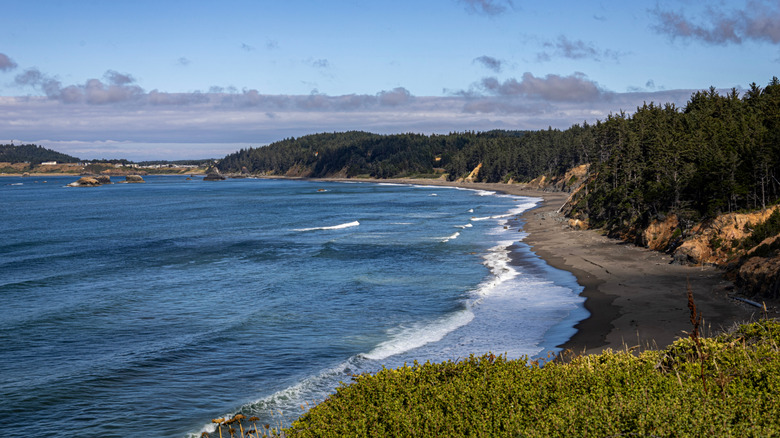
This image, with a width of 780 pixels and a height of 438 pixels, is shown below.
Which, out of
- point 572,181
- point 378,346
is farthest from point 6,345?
point 572,181

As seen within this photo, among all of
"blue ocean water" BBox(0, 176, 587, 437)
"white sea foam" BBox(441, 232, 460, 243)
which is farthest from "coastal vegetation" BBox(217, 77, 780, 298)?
"white sea foam" BBox(441, 232, 460, 243)

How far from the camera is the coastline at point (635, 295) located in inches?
1044

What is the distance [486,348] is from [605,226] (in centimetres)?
4562

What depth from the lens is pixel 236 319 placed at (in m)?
32.9

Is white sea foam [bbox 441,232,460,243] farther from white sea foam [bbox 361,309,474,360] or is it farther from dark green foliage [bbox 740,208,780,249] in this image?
white sea foam [bbox 361,309,474,360]

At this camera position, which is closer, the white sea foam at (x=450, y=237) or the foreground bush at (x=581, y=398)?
the foreground bush at (x=581, y=398)

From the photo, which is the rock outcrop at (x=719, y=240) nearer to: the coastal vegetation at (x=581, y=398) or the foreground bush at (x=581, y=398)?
the coastal vegetation at (x=581, y=398)

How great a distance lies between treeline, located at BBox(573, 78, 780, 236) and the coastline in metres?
5.78

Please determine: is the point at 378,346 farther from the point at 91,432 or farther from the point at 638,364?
the point at 638,364

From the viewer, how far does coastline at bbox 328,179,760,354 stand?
87.0ft

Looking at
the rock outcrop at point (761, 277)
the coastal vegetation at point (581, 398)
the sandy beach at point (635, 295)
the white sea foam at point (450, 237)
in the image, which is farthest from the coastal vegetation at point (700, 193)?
the coastal vegetation at point (581, 398)

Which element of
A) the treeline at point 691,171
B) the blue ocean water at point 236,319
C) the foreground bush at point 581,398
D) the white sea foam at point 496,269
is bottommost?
the blue ocean water at point 236,319

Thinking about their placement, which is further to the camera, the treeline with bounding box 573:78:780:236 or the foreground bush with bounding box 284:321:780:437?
the treeline with bounding box 573:78:780:236

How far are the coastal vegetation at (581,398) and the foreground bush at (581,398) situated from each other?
0.02 m
